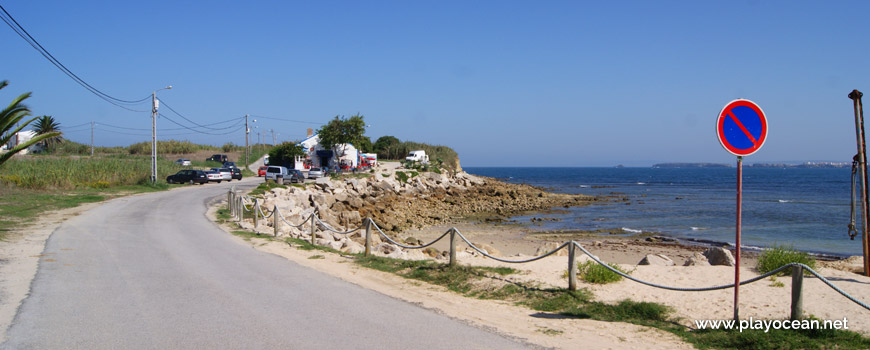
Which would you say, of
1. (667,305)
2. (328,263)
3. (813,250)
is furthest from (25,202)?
(813,250)

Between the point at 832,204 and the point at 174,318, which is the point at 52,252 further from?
the point at 832,204

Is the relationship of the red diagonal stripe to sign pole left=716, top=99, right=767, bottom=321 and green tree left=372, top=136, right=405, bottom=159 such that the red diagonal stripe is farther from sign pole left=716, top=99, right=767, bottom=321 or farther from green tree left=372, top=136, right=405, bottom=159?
green tree left=372, top=136, right=405, bottom=159

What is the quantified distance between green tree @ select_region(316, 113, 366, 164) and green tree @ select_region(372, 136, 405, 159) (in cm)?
3669

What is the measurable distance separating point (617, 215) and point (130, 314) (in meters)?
37.1

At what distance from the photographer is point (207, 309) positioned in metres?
7.72

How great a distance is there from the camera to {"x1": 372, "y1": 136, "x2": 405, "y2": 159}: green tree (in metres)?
97.9

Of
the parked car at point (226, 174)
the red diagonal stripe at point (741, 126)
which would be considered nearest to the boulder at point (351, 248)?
the red diagonal stripe at point (741, 126)

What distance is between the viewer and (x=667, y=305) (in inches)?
314

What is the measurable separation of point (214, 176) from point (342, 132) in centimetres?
1555

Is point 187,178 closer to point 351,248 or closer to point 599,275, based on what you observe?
point 351,248

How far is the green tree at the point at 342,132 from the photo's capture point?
195 ft

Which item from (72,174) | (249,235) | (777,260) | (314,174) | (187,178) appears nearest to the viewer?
(777,260)

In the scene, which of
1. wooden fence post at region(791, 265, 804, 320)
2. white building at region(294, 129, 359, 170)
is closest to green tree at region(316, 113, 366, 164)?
white building at region(294, 129, 359, 170)

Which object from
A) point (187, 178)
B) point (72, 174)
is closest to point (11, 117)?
point (72, 174)
